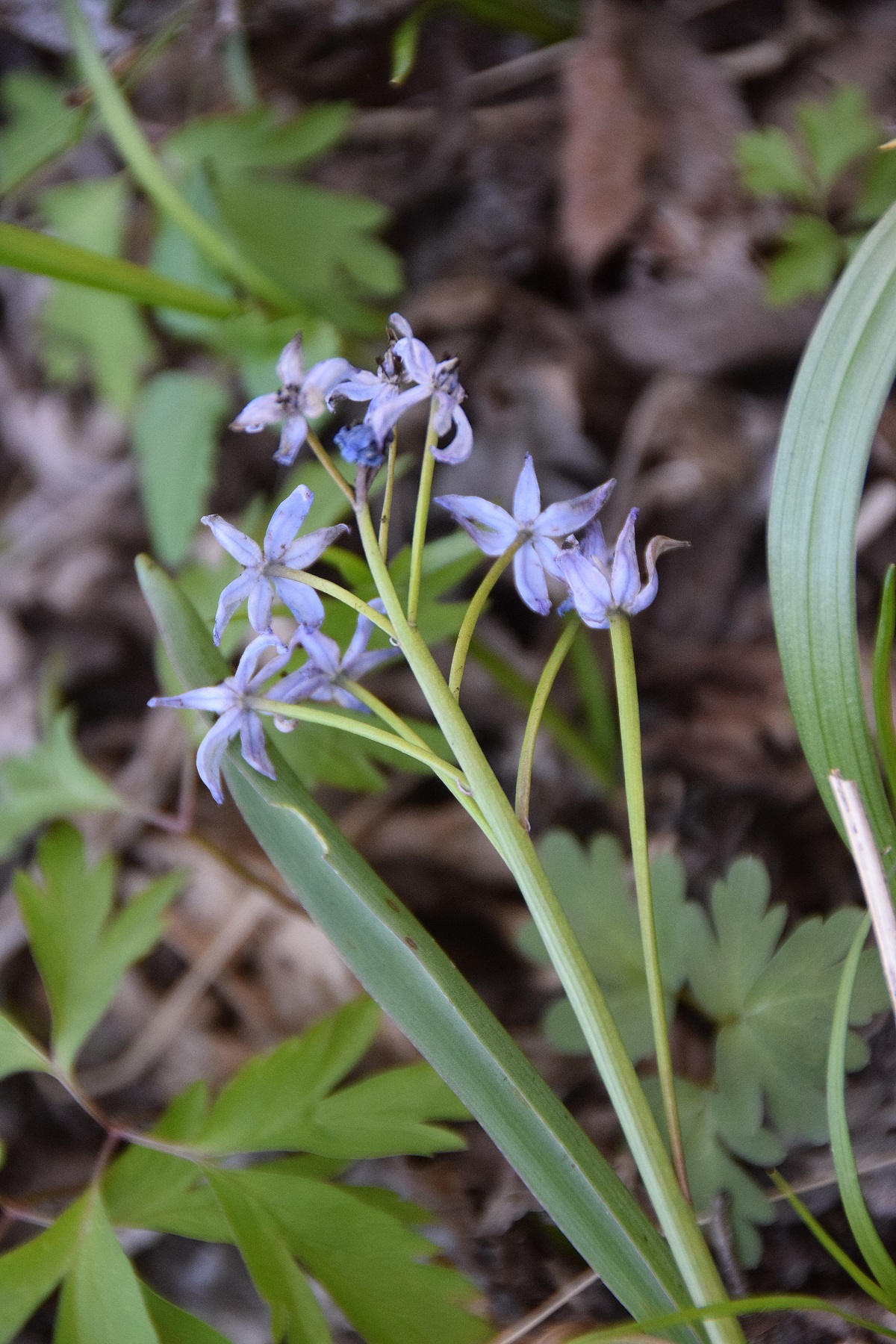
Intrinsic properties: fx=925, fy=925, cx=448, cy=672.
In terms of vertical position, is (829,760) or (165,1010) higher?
(829,760)

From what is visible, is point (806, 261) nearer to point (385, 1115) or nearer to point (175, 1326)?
point (385, 1115)

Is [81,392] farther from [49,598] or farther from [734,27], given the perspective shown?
[734,27]

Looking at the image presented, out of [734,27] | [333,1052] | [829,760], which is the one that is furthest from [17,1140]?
[734,27]

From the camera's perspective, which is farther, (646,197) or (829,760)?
(646,197)

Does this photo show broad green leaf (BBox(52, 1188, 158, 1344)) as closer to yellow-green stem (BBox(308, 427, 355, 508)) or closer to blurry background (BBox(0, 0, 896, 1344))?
blurry background (BBox(0, 0, 896, 1344))

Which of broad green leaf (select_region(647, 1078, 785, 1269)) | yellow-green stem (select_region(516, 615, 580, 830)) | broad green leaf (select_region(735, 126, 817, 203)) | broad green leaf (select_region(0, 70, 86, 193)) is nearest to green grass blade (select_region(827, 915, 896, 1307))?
broad green leaf (select_region(647, 1078, 785, 1269))

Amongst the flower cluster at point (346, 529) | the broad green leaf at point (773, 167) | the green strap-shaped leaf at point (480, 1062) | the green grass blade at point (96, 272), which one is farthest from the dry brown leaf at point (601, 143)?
the green strap-shaped leaf at point (480, 1062)

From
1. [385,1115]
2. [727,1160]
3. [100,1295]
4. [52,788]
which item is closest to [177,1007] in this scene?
[52,788]
